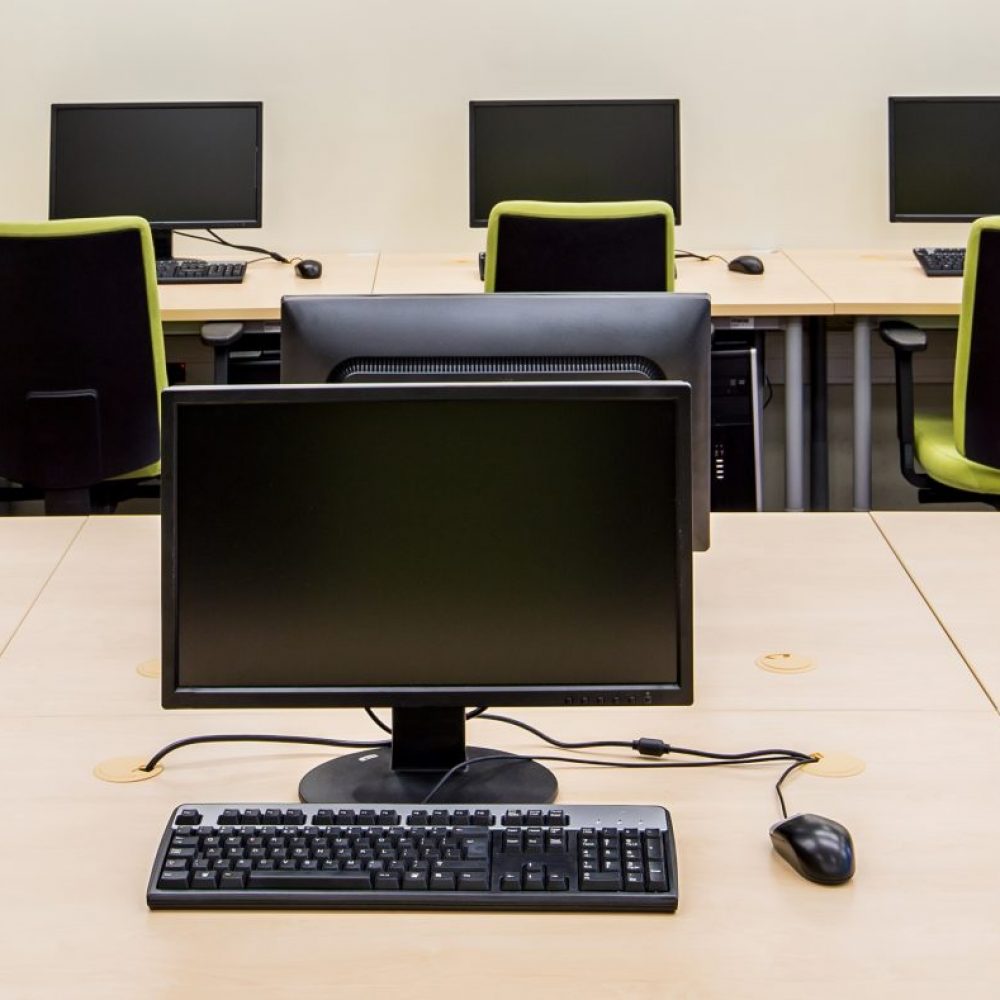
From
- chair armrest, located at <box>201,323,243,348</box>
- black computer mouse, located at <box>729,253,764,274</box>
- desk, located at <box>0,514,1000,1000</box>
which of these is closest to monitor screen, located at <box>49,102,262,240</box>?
chair armrest, located at <box>201,323,243,348</box>

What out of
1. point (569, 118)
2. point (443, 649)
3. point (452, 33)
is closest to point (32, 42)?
point (452, 33)

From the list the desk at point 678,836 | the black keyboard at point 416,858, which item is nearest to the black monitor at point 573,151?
the desk at point 678,836

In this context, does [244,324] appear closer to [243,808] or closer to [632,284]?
[632,284]

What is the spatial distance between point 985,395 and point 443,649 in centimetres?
203

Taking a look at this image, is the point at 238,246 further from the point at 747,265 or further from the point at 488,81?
the point at 747,265

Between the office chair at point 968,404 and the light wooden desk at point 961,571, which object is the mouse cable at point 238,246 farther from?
the light wooden desk at point 961,571

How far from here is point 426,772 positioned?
1.49m

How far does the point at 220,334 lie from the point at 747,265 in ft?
4.34

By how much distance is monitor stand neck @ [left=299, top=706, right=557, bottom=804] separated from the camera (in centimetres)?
146

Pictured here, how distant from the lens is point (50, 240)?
3.08 m

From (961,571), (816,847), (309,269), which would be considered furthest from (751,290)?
(816,847)

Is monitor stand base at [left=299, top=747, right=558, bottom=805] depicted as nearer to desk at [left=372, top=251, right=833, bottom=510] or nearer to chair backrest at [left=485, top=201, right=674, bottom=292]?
chair backrest at [left=485, top=201, right=674, bottom=292]

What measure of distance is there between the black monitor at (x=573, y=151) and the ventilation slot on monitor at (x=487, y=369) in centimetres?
235

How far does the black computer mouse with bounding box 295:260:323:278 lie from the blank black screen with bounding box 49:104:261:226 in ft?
0.68
